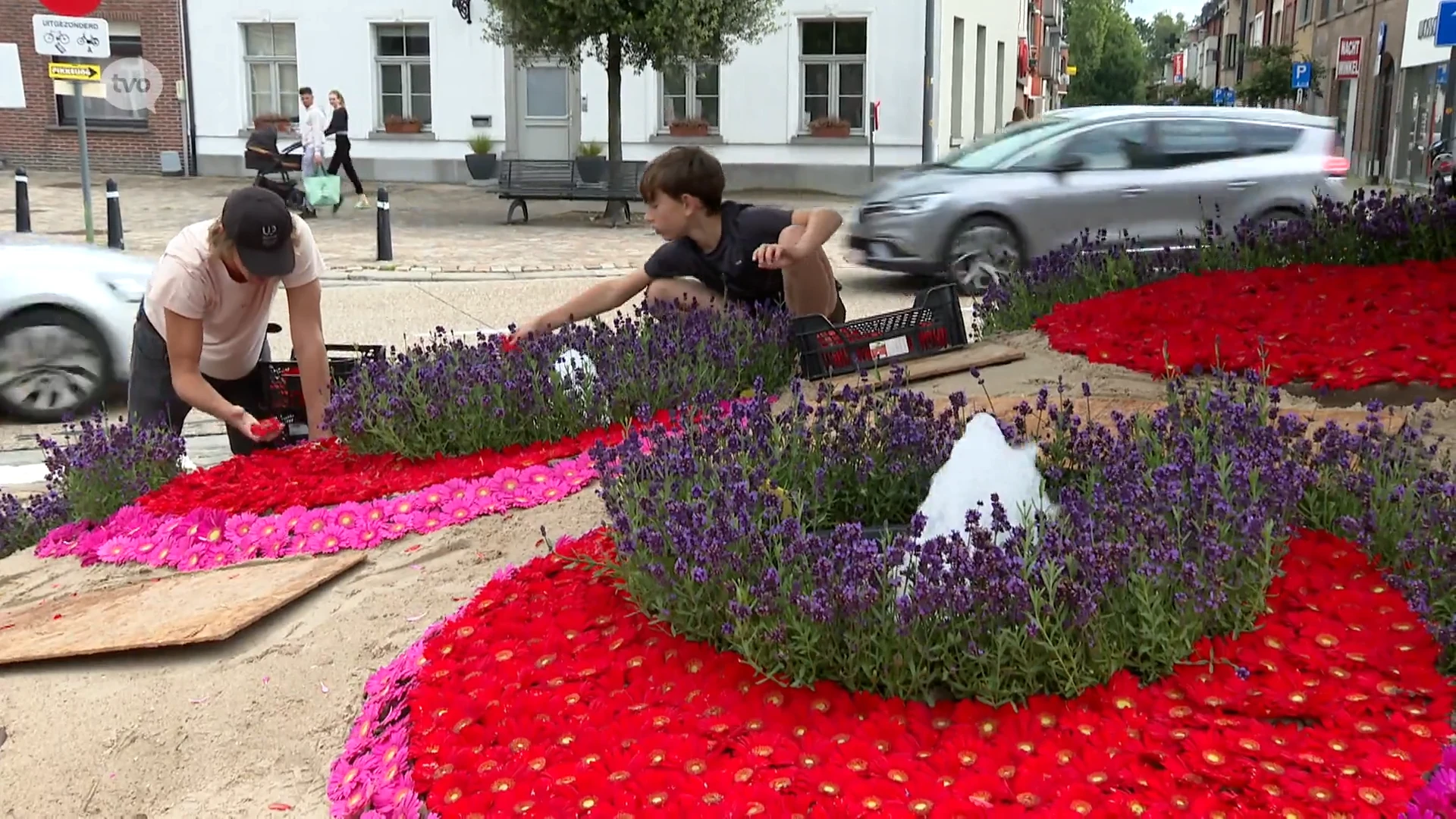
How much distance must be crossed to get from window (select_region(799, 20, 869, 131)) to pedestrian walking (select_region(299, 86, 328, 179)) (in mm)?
8677

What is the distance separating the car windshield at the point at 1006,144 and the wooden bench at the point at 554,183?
8.57m

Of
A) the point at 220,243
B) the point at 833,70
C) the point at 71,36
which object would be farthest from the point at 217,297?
the point at 833,70

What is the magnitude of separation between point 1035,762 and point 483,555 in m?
1.80

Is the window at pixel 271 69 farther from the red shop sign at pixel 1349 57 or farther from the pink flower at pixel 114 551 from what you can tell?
the pink flower at pixel 114 551

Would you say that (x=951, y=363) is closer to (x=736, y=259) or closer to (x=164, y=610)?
(x=736, y=259)

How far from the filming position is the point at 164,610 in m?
3.60

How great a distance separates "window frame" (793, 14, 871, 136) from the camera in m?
25.4

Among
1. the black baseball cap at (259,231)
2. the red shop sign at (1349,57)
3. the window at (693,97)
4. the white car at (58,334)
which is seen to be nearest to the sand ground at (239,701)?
the black baseball cap at (259,231)

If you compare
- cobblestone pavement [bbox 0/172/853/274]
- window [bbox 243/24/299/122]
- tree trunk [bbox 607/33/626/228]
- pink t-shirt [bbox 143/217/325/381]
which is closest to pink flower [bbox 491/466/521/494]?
pink t-shirt [bbox 143/217/325/381]

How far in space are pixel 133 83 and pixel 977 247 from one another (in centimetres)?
2184

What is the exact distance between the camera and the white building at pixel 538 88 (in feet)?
83.4

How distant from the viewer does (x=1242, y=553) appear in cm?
272

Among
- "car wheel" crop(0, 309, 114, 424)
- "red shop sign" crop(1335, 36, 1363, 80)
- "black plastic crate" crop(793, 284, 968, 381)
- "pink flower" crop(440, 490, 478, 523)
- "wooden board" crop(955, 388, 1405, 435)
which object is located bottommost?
"car wheel" crop(0, 309, 114, 424)

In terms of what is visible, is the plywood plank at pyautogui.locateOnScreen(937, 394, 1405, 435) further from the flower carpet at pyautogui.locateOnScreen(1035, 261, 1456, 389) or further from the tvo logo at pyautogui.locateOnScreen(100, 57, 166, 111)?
the tvo logo at pyautogui.locateOnScreen(100, 57, 166, 111)
